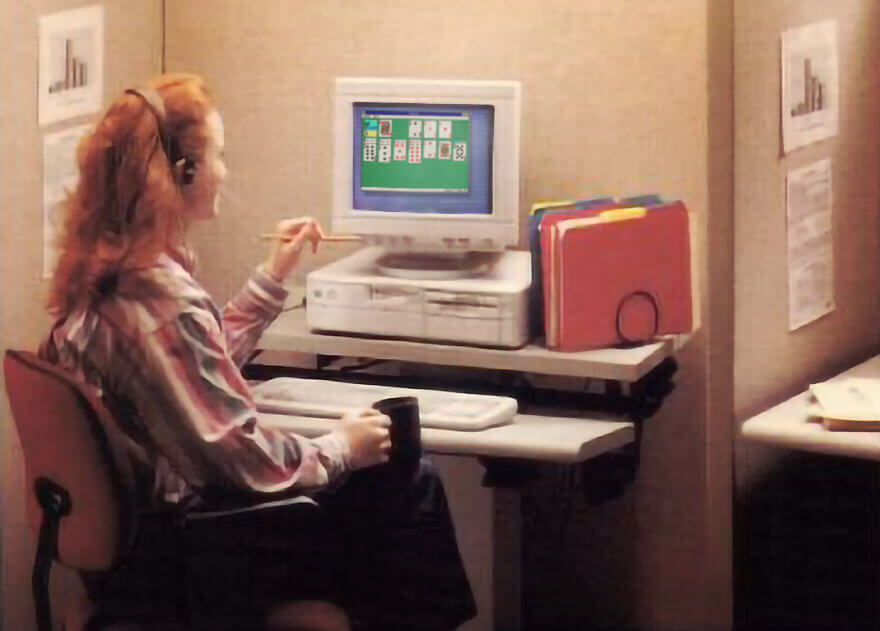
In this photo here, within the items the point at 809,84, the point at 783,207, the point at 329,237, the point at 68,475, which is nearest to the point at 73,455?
the point at 68,475

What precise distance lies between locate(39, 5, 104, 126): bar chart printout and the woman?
0.33ft

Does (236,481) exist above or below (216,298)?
below

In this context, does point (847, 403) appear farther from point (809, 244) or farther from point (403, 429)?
point (403, 429)

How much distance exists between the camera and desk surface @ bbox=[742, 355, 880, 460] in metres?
2.49

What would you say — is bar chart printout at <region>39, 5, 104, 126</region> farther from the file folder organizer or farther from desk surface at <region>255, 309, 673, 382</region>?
the file folder organizer

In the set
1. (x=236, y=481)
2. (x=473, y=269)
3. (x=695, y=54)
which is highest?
(x=695, y=54)

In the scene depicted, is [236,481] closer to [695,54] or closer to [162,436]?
[162,436]

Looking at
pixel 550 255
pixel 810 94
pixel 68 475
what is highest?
pixel 810 94

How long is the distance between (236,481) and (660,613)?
1235 millimetres

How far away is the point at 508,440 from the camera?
2383 mm

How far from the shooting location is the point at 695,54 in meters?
2.77

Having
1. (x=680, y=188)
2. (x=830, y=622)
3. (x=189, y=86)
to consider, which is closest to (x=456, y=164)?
(x=680, y=188)

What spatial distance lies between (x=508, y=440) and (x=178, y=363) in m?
0.61

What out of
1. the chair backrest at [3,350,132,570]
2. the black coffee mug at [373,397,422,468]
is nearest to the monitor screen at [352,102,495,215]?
the black coffee mug at [373,397,422,468]
